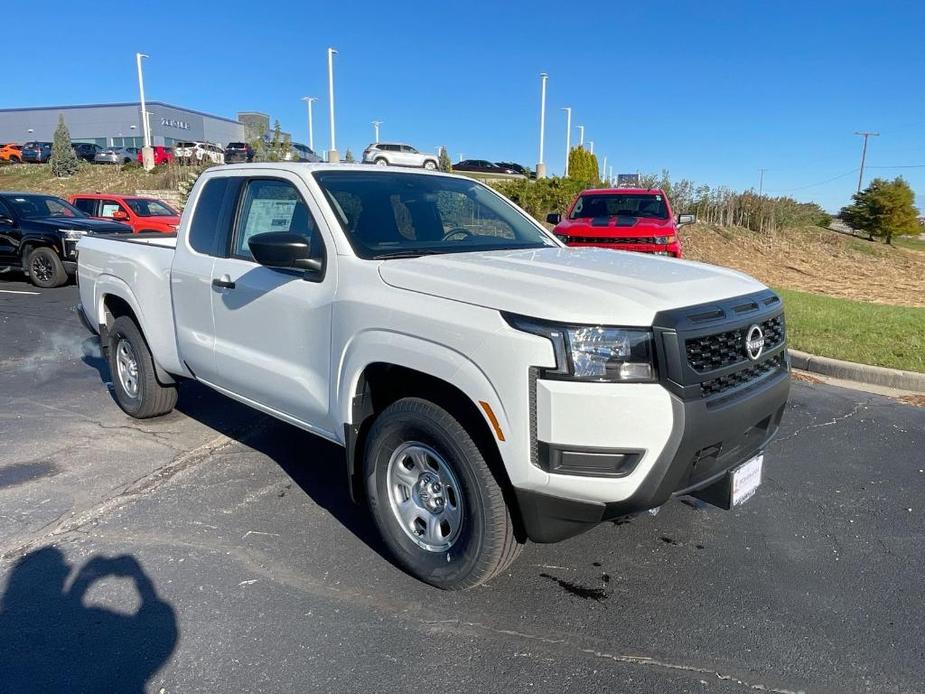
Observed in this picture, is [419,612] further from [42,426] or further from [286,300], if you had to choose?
[42,426]

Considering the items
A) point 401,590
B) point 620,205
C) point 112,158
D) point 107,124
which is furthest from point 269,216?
point 107,124

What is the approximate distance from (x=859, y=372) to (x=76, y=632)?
6.74m

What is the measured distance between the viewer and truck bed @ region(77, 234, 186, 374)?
469 cm

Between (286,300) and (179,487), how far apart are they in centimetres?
151

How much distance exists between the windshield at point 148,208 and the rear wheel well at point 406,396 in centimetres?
1456

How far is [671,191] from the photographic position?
2998cm

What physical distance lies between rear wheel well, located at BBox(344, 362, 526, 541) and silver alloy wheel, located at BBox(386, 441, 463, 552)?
0.69ft

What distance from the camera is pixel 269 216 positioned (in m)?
3.95

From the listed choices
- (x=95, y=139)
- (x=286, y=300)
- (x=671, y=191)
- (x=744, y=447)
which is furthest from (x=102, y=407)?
(x=95, y=139)

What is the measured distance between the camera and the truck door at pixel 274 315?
11.1 ft

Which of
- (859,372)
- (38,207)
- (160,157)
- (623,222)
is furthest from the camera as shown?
(160,157)

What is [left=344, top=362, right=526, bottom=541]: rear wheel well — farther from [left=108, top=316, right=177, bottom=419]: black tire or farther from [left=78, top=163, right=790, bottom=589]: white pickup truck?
[left=108, top=316, right=177, bottom=419]: black tire

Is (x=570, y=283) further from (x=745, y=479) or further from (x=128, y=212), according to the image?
(x=128, y=212)

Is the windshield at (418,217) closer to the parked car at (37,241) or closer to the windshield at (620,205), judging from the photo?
the windshield at (620,205)
